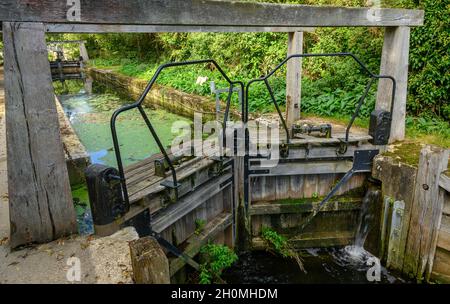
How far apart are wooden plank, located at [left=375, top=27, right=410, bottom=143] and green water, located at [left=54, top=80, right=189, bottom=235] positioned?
4.27 m

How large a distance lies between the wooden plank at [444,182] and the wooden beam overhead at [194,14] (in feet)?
6.69

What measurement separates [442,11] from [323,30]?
3.33m

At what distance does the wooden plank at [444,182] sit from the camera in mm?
3648

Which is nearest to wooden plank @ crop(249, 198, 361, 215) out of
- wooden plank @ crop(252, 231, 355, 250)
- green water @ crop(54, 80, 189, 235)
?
wooden plank @ crop(252, 231, 355, 250)

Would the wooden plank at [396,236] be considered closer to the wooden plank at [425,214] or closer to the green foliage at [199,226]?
the wooden plank at [425,214]

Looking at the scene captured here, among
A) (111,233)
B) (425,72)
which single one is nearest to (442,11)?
(425,72)

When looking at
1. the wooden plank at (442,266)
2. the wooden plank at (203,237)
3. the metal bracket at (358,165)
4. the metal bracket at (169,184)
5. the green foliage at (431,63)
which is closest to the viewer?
the metal bracket at (169,184)

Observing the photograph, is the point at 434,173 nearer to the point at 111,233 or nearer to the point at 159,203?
the point at 159,203

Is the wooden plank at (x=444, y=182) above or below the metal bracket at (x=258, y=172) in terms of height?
above

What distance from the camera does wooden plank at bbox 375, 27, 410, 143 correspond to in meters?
4.37

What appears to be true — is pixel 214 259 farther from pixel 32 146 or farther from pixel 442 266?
pixel 442 266

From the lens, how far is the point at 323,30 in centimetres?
855

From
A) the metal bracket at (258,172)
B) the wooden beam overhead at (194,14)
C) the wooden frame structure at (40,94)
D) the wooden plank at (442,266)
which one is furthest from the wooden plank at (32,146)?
the wooden plank at (442,266)
